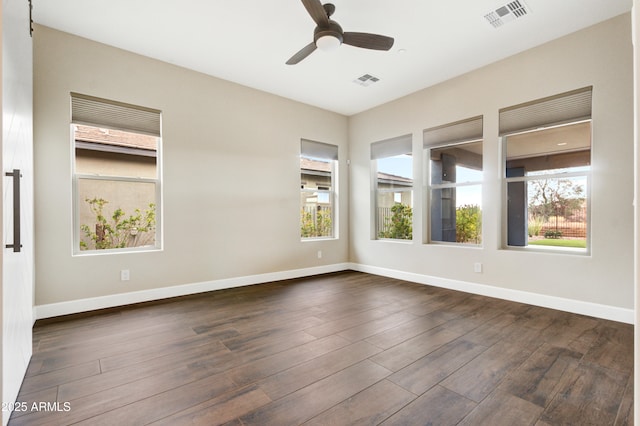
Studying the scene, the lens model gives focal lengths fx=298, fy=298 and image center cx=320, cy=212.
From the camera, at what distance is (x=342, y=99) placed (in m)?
5.01

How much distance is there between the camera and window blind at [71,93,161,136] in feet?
10.8

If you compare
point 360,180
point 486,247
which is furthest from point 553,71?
point 360,180

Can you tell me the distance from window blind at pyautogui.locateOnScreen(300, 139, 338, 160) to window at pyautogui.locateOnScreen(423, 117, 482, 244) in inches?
66.8

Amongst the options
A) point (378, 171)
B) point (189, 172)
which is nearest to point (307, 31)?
point (189, 172)

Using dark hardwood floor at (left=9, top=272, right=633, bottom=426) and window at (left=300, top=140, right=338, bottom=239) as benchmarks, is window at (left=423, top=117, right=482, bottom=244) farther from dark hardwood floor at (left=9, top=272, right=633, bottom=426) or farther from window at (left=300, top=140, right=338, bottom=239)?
window at (left=300, top=140, right=338, bottom=239)

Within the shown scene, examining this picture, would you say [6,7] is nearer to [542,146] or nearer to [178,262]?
[178,262]

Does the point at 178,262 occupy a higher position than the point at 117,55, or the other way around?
the point at 117,55

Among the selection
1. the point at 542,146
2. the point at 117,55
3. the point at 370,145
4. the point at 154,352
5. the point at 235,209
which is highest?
the point at 117,55

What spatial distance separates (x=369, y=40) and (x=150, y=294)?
3.76m

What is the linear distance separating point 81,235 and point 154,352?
1.95m

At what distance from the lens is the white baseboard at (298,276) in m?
3.02

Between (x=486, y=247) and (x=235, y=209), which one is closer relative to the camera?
(x=486, y=247)

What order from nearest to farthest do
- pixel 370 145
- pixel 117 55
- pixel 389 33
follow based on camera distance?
pixel 389 33
pixel 117 55
pixel 370 145

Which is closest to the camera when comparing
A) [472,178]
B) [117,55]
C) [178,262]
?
[117,55]
